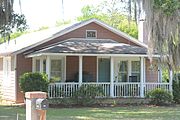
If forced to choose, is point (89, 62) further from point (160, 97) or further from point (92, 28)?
point (160, 97)

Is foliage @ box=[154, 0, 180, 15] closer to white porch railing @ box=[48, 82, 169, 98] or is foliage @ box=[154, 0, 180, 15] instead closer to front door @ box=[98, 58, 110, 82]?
white porch railing @ box=[48, 82, 169, 98]

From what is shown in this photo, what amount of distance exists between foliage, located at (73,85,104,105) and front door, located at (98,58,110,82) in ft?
10.1

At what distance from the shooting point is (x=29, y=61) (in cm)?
2416

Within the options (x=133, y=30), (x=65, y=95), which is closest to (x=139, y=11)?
(x=65, y=95)

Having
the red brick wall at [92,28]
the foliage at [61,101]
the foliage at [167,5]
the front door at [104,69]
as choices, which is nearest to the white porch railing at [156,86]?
the front door at [104,69]

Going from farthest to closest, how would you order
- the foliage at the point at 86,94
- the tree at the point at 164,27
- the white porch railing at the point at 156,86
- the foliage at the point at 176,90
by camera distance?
1. the foliage at the point at 176,90
2. the white porch railing at the point at 156,86
3. the foliage at the point at 86,94
4. the tree at the point at 164,27

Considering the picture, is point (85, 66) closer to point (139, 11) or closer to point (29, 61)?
point (29, 61)

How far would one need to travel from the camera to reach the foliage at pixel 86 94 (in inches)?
810

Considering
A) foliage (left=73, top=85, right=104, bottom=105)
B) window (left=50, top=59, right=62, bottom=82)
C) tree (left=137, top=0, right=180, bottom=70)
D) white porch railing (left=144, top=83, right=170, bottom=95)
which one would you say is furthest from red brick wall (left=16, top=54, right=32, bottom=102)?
tree (left=137, top=0, right=180, bottom=70)

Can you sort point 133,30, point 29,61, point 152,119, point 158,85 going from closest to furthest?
1. point 152,119
2. point 158,85
3. point 29,61
4. point 133,30

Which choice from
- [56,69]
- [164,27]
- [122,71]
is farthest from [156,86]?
[164,27]

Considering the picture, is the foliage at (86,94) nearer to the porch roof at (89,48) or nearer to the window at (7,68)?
the porch roof at (89,48)

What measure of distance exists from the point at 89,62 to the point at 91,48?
2078 mm

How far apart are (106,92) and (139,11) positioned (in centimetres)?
1026
